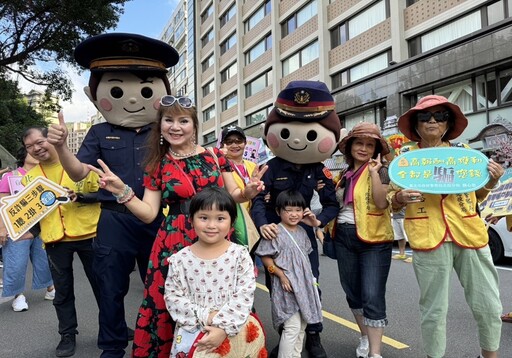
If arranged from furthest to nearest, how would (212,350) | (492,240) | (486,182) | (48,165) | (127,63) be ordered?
1. (492,240)
2. (48,165)
3. (127,63)
4. (486,182)
5. (212,350)

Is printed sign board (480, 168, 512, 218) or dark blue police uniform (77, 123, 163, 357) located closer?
dark blue police uniform (77, 123, 163, 357)

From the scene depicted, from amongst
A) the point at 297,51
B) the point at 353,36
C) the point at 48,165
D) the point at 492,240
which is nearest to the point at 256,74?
the point at 297,51

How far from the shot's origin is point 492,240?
7.25 m

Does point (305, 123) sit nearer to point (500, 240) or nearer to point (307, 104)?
point (307, 104)

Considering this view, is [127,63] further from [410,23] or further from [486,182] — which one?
[410,23]

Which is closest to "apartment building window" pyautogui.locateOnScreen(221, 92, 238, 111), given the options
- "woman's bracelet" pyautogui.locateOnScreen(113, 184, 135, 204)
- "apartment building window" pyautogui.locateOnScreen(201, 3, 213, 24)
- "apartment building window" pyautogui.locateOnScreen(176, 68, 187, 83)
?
"apartment building window" pyautogui.locateOnScreen(201, 3, 213, 24)

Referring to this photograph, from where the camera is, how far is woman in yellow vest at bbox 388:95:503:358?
8.82 feet

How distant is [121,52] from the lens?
3045 millimetres

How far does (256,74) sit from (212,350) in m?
29.2

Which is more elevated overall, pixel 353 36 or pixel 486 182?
pixel 353 36

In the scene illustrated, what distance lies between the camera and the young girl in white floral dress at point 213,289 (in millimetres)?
2266

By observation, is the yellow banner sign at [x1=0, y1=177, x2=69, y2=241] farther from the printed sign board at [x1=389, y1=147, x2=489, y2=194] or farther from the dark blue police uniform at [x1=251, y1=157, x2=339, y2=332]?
the printed sign board at [x1=389, y1=147, x2=489, y2=194]

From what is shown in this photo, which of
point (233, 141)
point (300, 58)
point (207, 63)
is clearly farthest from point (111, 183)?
point (207, 63)

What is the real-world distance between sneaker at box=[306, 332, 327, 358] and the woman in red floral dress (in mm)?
1216
